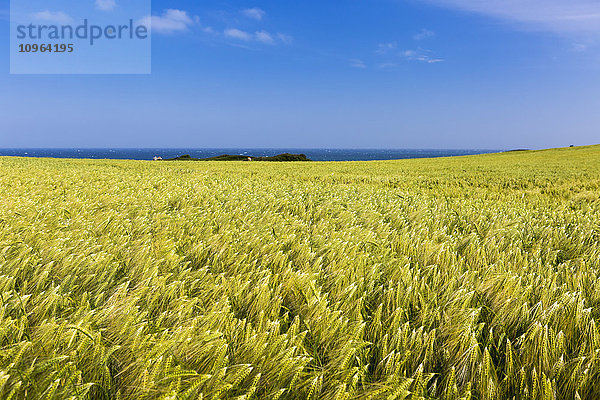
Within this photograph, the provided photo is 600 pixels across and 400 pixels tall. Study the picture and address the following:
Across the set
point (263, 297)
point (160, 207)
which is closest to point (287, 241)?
point (263, 297)

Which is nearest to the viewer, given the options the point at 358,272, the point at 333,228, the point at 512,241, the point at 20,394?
the point at 20,394

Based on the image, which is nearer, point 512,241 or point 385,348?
point 385,348

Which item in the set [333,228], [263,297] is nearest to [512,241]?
[333,228]

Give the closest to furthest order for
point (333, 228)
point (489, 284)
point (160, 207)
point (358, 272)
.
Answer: point (489, 284), point (358, 272), point (333, 228), point (160, 207)

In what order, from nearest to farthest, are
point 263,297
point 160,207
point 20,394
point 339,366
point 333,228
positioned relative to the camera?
point 20,394
point 339,366
point 263,297
point 333,228
point 160,207

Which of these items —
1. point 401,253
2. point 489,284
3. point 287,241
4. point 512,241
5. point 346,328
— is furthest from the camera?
point 512,241

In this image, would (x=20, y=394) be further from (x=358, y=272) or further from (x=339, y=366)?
(x=358, y=272)

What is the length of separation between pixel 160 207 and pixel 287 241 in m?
2.04

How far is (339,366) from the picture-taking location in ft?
3.72

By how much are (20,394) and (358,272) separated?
5.09 feet

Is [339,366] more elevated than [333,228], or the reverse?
[333,228]

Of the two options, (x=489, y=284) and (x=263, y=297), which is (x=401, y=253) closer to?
(x=489, y=284)

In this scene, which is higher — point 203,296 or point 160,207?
point 160,207

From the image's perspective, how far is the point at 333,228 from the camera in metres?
3.12
